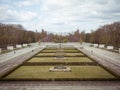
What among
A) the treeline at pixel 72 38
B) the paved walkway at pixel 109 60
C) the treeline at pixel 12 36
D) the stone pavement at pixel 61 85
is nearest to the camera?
the stone pavement at pixel 61 85

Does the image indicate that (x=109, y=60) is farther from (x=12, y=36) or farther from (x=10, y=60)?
(x=12, y=36)

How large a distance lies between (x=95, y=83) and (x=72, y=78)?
136cm

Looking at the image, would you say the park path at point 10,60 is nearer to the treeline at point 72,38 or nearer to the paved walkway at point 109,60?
the paved walkway at point 109,60

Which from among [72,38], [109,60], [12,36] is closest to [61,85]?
[109,60]

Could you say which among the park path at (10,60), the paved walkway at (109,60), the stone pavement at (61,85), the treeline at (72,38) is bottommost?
the stone pavement at (61,85)

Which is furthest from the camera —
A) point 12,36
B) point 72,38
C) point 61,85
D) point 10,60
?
point 72,38

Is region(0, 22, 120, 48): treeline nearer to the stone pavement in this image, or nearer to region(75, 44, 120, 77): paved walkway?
region(75, 44, 120, 77): paved walkway

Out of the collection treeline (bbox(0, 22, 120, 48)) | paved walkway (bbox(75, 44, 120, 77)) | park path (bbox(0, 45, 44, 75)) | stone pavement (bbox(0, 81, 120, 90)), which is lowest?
stone pavement (bbox(0, 81, 120, 90))

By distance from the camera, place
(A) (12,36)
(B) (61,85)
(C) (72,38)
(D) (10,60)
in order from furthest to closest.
→ 1. (C) (72,38)
2. (A) (12,36)
3. (D) (10,60)
4. (B) (61,85)

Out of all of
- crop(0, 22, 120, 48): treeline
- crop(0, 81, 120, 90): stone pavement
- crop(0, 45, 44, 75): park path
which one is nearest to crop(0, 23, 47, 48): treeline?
crop(0, 22, 120, 48): treeline

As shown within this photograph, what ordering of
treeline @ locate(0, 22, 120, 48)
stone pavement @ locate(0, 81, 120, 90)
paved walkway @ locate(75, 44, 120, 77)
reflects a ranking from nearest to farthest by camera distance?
1. stone pavement @ locate(0, 81, 120, 90)
2. paved walkway @ locate(75, 44, 120, 77)
3. treeline @ locate(0, 22, 120, 48)

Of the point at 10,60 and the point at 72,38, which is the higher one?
the point at 72,38

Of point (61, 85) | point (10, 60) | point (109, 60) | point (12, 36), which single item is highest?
point (12, 36)

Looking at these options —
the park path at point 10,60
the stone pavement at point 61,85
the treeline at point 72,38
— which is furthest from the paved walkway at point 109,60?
the treeline at point 72,38
